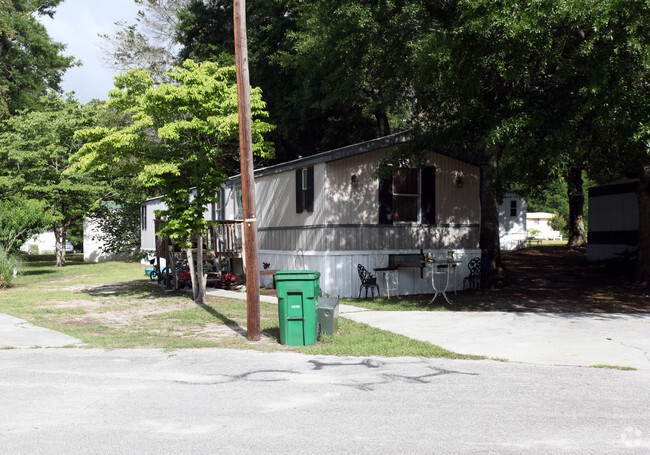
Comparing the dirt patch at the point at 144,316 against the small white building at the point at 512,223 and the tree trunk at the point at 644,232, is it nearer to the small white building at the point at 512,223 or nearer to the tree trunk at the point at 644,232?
the tree trunk at the point at 644,232

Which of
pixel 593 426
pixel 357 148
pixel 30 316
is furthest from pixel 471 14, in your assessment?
pixel 30 316

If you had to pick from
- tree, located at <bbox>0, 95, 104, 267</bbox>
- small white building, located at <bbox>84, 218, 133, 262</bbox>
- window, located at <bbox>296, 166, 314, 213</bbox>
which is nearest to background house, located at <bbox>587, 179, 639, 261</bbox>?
window, located at <bbox>296, 166, 314, 213</bbox>

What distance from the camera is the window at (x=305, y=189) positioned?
50.3 feet

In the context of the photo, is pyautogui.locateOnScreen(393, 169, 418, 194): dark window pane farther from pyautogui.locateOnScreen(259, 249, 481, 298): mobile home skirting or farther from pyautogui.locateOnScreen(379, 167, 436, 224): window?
pyautogui.locateOnScreen(259, 249, 481, 298): mobile home skirting

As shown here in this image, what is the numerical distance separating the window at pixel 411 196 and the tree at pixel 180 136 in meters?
3.61

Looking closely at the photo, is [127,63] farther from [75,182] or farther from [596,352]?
[596,352]

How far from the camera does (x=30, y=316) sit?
12.2 metres

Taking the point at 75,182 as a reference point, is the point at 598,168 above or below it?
below

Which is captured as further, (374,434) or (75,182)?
(75,182)

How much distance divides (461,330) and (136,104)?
31.5 feet

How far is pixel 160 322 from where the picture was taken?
11.5m

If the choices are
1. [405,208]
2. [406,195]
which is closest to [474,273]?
[405,208]

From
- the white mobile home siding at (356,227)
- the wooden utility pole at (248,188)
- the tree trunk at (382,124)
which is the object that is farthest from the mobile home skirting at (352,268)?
the tree trunk at (382,124)

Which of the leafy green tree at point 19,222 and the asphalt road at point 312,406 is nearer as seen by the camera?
the asphalt road at point 312,406
